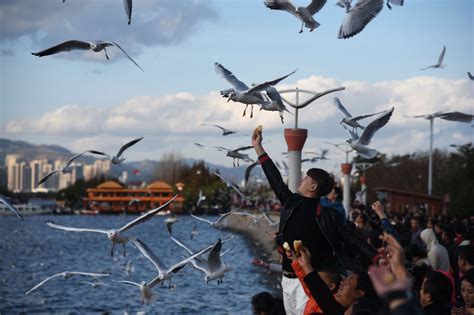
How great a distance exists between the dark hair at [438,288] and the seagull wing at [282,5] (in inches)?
109

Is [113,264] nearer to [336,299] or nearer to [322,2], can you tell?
[322,2]

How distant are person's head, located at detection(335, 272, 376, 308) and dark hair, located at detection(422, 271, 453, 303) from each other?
3.19ft

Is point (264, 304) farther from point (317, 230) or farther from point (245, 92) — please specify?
point (245, 92)

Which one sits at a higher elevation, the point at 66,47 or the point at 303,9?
the point at 303,9

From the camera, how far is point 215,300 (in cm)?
2033

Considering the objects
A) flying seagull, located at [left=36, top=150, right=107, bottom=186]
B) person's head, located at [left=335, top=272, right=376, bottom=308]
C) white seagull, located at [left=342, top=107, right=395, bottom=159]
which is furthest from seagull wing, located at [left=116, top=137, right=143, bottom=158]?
person's head, located at [left=335, top=272, right=376, bottom=308]

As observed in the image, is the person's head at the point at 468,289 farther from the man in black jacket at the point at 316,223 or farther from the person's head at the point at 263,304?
the person's head at the point at 263,304

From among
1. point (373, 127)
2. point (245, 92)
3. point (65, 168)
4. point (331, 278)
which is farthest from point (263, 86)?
point (65, 168)

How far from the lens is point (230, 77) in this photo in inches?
347

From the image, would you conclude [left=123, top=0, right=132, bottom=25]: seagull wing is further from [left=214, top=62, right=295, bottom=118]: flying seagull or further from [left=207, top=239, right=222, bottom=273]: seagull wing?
[left=207, top=239, right=222, bottom=273]: seagull wing

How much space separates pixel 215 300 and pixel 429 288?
14.6 m

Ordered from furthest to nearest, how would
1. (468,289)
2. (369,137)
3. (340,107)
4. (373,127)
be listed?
(340,107) → (369,137) → (373,127) → (468,289)

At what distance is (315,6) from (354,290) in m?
3.50

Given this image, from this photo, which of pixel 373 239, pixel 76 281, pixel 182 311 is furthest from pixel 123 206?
pixel 373 239
